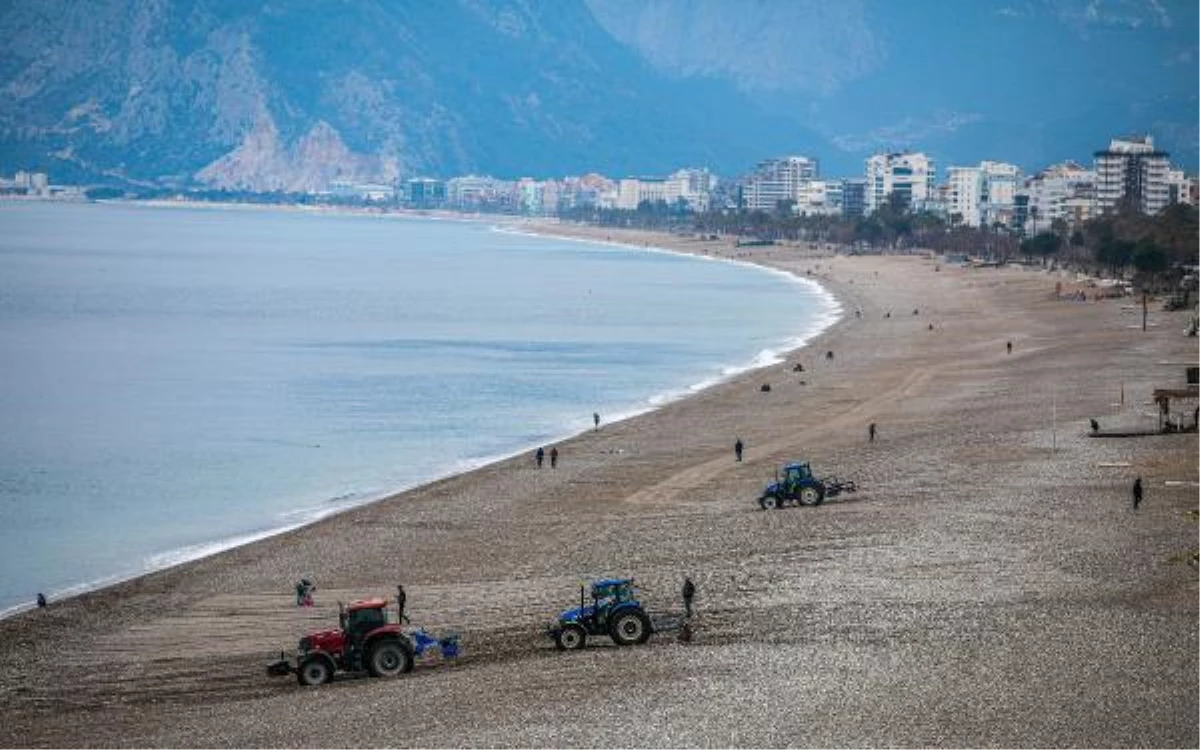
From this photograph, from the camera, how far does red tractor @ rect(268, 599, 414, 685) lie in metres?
19.4

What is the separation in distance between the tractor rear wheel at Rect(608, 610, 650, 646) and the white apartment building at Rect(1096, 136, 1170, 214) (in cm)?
14599

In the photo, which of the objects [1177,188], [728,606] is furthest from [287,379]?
[1177,188]

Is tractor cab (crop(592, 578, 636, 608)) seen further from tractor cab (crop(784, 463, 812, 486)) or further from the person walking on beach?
tractor cab (crop(784, 463, 812, 486))

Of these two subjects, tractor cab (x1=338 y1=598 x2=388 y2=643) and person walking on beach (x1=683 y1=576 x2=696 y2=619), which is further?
person walking on beach (x1=683 y1=576 x2=696 y2=619)

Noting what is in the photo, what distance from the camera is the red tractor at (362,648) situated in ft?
63.6

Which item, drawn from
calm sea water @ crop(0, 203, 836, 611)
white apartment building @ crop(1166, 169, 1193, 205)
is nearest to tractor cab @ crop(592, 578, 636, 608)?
calm sea water @ crop(0, 203, 836, 611)

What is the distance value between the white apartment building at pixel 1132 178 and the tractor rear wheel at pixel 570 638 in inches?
5761

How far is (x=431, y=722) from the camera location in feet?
57.1

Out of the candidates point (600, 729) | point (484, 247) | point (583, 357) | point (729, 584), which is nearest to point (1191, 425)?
point (729, 584)

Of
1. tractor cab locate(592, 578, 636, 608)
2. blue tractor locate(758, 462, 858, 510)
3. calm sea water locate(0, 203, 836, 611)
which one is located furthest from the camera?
calm sea water locate(0, 203, 836, 611)

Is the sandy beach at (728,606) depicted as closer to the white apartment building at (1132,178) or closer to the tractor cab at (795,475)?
the tractor cab at (795,475)

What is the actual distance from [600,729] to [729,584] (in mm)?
6193

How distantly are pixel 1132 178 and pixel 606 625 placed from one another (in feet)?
493

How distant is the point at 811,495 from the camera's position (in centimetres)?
2850
